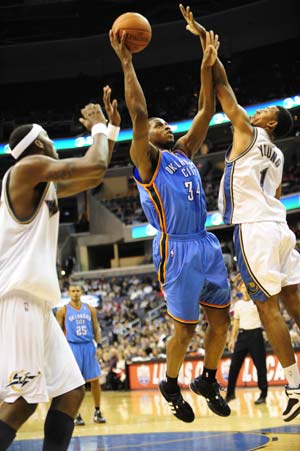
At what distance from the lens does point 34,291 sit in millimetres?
4098

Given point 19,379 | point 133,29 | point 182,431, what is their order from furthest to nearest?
1. point 182,431
2. point 133,29
3. point 19,379

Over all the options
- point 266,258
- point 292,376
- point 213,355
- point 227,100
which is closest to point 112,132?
point 227,100

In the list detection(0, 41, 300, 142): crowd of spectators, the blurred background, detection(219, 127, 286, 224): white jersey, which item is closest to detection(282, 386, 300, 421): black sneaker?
detection(219, 127, 286, 224): white jersey

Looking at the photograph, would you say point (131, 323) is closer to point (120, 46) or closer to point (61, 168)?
point (120, 46)

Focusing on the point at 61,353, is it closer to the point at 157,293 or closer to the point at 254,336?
the point at 254,336

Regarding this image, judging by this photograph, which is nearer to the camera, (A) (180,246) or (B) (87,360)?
(A) (180,246)

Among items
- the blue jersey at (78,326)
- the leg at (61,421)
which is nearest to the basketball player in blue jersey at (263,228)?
the leg at (61,421)

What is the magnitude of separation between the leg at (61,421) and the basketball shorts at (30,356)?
6 centimetres

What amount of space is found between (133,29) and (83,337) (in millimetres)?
7072

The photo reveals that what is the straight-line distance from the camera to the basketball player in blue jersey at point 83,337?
11.1m

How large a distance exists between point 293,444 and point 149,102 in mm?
32171

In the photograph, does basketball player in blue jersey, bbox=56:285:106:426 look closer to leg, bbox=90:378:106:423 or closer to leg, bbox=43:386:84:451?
leg, bbox=90:378:106:423

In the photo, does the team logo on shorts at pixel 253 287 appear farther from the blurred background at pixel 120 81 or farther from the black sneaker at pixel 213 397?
the blurred background at pixel 120 81

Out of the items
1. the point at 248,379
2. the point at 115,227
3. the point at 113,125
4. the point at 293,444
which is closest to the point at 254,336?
the point at 248,379
